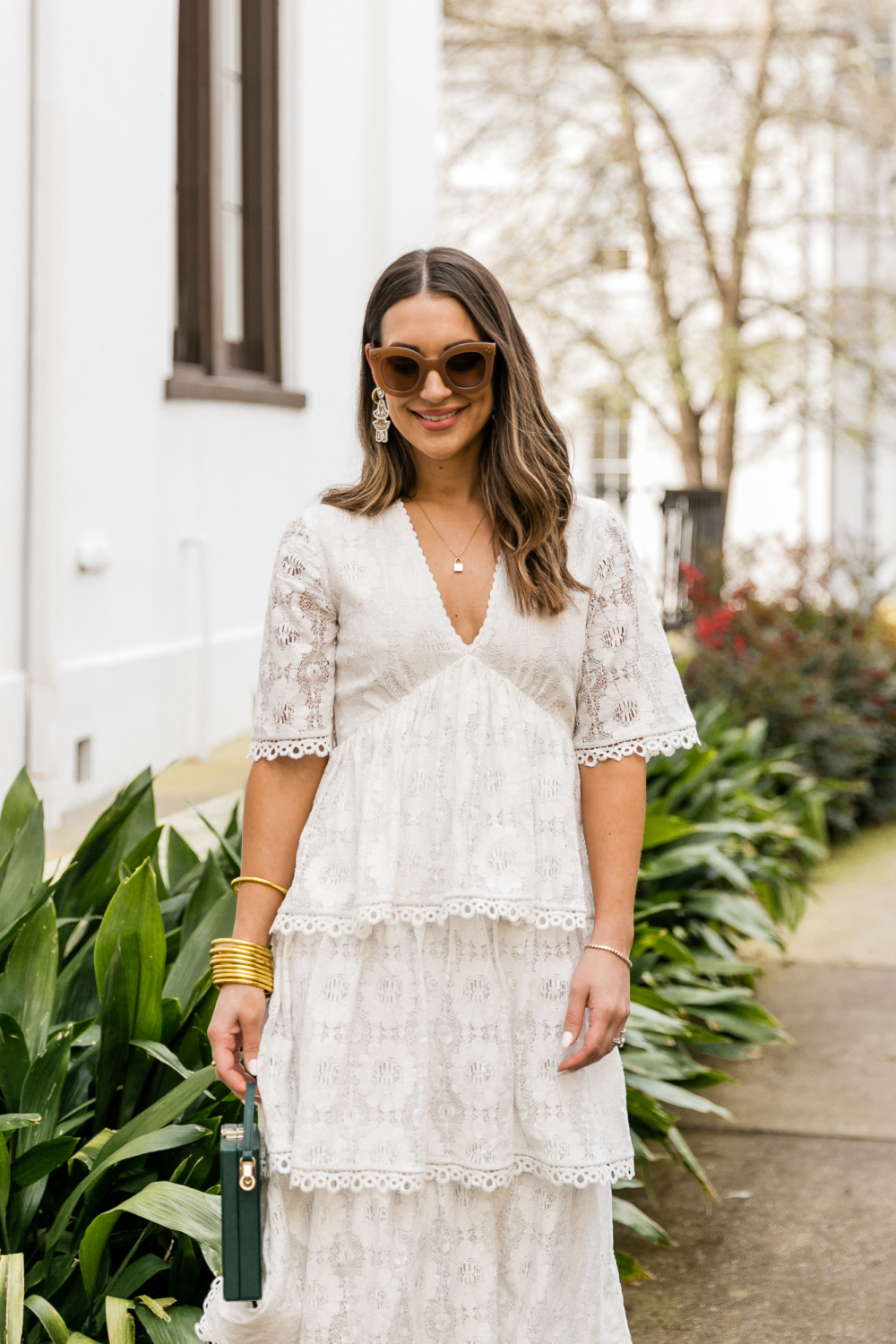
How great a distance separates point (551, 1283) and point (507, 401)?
1184 millimetres

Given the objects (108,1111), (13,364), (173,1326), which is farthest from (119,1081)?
(13,364)

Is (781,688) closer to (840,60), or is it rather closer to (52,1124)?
(52,1124)

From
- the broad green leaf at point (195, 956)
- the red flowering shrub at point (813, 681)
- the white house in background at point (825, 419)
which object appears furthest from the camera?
the white house in background at point (825, 419)

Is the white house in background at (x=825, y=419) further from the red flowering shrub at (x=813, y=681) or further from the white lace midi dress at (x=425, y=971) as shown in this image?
the white lace midi dress at (x=425, y=971)

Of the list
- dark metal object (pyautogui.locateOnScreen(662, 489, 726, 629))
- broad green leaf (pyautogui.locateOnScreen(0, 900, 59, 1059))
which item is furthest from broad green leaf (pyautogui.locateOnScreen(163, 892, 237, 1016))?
dark metal object (pyautogui.locateOnScreen(662, 489, 726, 629))

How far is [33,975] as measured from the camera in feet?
9.07

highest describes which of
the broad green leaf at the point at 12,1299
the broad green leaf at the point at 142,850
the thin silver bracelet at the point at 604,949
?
the thin silver bracelet at the point at 604,949

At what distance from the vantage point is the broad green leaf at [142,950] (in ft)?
8.76

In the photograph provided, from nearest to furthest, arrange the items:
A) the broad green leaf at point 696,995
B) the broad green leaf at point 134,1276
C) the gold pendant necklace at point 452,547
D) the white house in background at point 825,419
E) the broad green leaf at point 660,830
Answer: the gold pendant necklace at point 452,547, the broad green leaf at point 134,1276, the broad green leaf at point 696,995, the broad green leaf at point 660,830, the white house in background at point 825,419

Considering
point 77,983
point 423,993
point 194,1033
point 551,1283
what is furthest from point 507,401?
point 77,983

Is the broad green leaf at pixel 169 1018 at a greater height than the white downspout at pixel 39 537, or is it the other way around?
the white downspout at pixel 39 537

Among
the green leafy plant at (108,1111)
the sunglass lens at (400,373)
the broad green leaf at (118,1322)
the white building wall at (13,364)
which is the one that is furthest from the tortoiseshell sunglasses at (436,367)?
the white building wall at (13,364)

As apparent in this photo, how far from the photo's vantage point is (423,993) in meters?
1.96

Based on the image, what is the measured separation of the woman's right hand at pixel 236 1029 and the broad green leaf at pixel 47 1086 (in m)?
0.68
